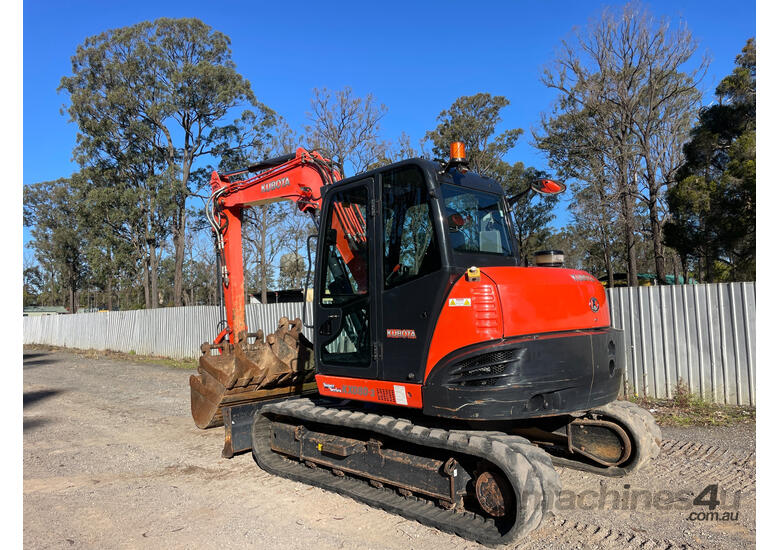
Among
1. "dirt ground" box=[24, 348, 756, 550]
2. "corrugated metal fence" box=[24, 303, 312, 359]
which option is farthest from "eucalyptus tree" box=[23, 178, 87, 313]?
"dirt ground" box=[24, 348, 756, 550]

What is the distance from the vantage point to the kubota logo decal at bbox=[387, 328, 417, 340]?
4336 mm

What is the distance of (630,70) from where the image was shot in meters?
17.1

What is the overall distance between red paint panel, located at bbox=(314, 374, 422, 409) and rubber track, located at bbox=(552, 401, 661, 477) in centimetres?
186

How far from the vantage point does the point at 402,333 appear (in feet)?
14.5

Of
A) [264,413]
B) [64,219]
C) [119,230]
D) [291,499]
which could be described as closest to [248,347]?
[264,413]

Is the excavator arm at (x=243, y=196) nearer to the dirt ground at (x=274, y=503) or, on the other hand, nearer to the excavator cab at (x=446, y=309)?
Answer: the excavator cab at (x=446, y=309)

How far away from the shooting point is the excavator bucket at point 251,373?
626 centimetres

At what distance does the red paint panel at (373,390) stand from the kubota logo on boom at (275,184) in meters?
2.44

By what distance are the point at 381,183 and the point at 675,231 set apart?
17.2 m

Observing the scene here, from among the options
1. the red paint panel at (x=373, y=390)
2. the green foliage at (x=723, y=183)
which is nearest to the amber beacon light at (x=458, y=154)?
the red paint panel at (x=373, y=390)

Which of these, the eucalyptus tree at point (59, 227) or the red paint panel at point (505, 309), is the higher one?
the eucalyptus tree at point (59, 227)

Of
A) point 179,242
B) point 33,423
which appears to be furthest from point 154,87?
point 33,423

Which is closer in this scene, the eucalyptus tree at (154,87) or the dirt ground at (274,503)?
the dirt ground at (274,503)

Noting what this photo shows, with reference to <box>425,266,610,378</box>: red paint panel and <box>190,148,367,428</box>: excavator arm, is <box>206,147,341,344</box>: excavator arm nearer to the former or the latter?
<box>190,148,367,428</box>: excavator arm
